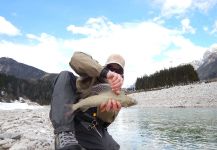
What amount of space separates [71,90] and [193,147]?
8.58 meters

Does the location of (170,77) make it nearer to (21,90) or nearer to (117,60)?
(21,90)

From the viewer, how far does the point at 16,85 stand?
569 feet

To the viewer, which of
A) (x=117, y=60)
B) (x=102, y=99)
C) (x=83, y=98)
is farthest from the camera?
(x=117, y=60)

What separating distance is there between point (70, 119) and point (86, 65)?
73cm

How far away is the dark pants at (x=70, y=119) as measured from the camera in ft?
14.5

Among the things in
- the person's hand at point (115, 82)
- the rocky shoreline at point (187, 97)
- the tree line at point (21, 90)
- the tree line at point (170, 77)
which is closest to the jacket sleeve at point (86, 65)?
the person's hand at point (115, 82)

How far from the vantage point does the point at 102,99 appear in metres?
4.43

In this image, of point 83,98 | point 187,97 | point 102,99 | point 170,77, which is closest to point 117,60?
point 83,98

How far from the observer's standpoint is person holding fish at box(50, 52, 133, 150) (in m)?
4.38

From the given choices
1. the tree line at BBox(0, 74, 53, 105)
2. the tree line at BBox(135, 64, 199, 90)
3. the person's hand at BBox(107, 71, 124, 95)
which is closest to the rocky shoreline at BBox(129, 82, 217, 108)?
the tree line at BBox(135, 64, 199, 90)

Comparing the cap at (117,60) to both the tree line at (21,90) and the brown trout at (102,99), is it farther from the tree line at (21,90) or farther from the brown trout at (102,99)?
the tree line at (21,90)

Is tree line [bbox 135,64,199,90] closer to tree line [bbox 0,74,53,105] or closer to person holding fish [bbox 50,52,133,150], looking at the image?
tree line [bbox 0,74,53,105]

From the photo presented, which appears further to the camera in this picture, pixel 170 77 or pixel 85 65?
pixel 170 77

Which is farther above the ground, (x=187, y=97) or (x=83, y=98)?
(x=187, y=97)
